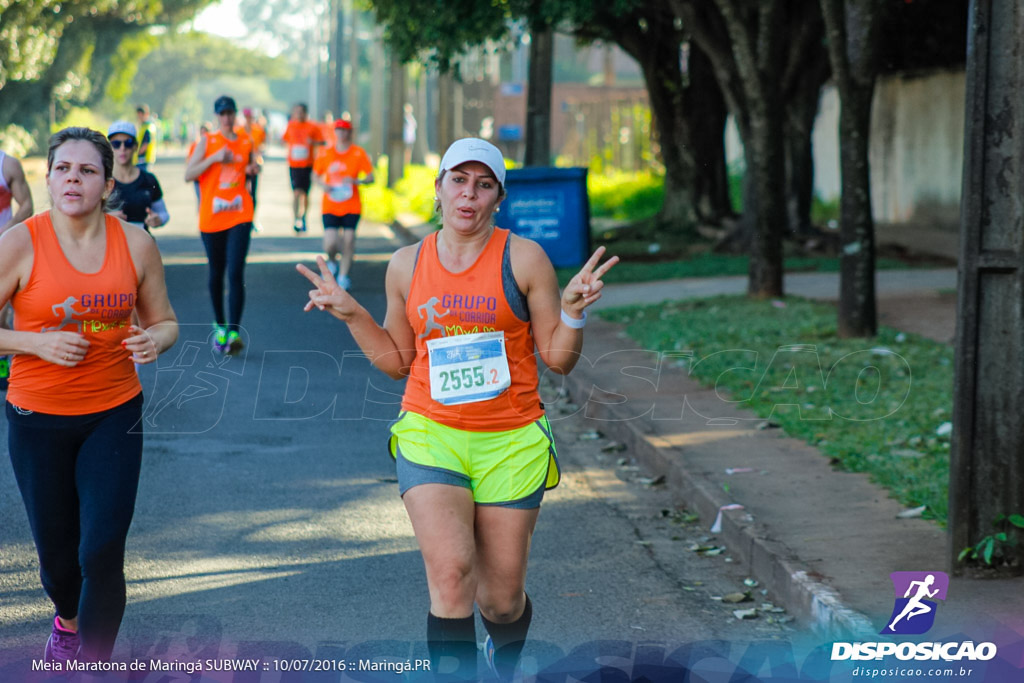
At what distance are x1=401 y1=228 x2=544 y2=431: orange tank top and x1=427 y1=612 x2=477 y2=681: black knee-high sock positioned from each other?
604 millimetres

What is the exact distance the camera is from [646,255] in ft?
65.3

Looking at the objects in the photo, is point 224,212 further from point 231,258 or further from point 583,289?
point 583,289

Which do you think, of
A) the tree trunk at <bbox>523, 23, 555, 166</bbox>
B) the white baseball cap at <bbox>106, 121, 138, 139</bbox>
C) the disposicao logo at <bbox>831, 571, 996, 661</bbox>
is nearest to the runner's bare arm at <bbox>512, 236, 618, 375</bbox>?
the disposicao logo at <bbox>831, 571, 996, 661</bbox>

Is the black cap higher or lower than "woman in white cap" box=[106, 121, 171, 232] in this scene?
higher

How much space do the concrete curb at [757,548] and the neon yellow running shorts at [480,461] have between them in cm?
156

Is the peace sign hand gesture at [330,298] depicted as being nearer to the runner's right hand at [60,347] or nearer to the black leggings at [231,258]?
the runner's right hand at [60,347]

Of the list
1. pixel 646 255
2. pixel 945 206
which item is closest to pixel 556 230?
pixel 646 255

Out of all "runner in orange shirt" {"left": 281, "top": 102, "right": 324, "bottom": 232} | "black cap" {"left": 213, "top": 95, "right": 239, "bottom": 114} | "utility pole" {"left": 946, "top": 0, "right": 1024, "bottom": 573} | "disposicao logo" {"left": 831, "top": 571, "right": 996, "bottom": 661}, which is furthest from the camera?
"runner in orange shirt" {"left": 281, "top": 102, "right": 324, "bottom": 232}

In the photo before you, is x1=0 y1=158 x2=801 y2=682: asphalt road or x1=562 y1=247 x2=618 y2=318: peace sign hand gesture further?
x1=0 y1=158 x2=801 y2=682: asphalt road

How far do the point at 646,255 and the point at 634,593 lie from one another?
46.8 ft

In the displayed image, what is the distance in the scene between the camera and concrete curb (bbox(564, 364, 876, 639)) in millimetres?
5187

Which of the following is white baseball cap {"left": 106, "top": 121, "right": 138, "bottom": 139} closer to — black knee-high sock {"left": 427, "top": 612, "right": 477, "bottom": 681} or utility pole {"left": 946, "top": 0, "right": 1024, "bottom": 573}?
utility pole {"left": 946, "top": 0, "right": 1024, "bottom": 573}

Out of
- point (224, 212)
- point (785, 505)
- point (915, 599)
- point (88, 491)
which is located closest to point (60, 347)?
point (88, 491)

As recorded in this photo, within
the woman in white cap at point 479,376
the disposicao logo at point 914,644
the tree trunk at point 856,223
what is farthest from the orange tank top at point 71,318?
the tree trunk at point 856,223
